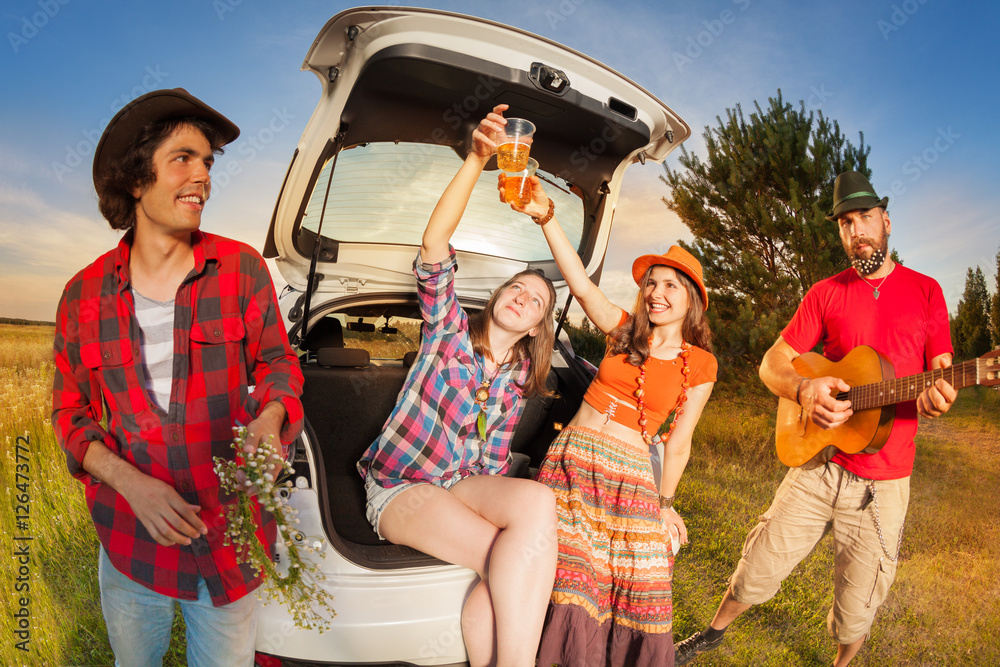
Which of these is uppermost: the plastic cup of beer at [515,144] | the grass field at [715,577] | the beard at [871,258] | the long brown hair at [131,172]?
the plastic cup of beer at [515,144]

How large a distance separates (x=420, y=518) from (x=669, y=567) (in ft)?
2.92

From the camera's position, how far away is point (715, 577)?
3.39 m

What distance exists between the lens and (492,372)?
213 centimetres

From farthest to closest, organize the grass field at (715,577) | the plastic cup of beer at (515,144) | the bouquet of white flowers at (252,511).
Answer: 1. the grass field at (715,577)
2. the plastic cup of beer at (515,144)
3. the bouquet of white flowers at (252,511)

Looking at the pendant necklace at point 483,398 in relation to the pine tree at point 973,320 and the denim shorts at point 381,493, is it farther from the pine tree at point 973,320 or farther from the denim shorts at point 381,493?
the pine tree at point 973,320

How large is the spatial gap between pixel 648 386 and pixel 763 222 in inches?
141

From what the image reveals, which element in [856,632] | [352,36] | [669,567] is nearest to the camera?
[352,36]

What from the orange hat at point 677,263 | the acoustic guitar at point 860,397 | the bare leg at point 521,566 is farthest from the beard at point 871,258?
the bare leg at point 521,566

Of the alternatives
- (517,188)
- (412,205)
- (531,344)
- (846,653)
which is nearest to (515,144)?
(517,188)

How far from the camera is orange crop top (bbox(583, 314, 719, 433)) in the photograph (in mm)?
2150

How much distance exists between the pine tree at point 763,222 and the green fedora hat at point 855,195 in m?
2.56

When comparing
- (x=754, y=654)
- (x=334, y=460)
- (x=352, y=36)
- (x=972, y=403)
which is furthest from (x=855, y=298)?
(x=972, y=403)

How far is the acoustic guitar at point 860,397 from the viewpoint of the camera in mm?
1820

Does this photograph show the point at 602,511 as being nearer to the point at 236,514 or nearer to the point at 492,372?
the point at 492,372
